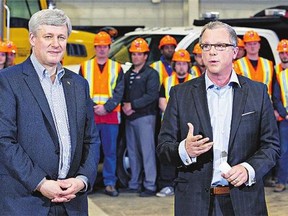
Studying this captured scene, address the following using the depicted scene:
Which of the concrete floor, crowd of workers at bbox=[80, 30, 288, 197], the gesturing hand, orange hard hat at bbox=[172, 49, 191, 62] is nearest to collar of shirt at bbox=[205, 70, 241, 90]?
the gesturing hand

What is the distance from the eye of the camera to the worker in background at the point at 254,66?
943 cm

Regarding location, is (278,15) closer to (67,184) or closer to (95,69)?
(95,69)

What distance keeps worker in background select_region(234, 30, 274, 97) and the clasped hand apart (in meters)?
5.79

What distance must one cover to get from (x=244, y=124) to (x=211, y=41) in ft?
1.54

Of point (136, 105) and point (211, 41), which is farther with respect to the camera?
point (136, 105)

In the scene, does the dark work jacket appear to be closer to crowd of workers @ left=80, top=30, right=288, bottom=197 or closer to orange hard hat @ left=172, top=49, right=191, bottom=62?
crowd of workers @ left=80, top=30, right=288, bottom=197

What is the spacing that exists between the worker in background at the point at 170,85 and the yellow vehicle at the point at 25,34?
3920mm

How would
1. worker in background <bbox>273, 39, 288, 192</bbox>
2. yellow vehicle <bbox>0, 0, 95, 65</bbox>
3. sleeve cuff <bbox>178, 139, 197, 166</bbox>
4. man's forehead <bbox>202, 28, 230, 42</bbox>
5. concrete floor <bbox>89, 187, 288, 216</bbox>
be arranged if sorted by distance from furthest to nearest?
1. yellow vehicle <bbox>0, 0, 95, 65</bbox>
2. worker in background <bbox>273, 39, 288, 192</bbox>
3. concrete floor <bbox>89, 187, 288, 216</bbox>
4. man's forehead <bbox>202, 28, 230, 42</bbox>
5. sleeve cuff <bbox>178, 139, 197, 166</bbox>

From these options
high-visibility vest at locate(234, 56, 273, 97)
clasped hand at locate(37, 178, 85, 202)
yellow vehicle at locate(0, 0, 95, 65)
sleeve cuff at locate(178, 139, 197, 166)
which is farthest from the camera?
yellow vehicle at locate(0, 0, 95, 65)

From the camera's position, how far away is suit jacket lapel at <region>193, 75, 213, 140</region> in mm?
3951

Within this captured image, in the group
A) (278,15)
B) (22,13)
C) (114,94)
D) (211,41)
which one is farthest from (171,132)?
(22,13)

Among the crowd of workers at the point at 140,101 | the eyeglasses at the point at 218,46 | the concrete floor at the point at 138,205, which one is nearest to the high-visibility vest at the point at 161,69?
the crowd of workers at the point at 140,101

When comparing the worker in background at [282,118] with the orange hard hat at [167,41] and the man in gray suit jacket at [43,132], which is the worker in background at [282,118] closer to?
the orange hard hat at [167,41]

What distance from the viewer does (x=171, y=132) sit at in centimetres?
406
